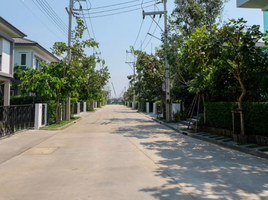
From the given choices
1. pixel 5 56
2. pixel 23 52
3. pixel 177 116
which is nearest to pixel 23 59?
pixel 23 52

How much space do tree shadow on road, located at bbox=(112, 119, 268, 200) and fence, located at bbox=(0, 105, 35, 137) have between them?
7.22 metres

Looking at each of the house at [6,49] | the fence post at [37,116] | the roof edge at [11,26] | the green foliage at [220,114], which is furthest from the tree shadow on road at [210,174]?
the house at [6,49]

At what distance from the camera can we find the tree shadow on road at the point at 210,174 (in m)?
4.91

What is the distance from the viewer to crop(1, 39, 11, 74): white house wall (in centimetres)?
1671

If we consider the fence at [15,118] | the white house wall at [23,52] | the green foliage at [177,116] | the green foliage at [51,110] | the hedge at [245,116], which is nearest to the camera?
the hedge at [245,116]

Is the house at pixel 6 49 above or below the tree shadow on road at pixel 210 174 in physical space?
above

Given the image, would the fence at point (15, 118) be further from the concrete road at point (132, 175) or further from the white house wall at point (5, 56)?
the white house wall at point (5, 56)

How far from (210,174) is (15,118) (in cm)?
1104

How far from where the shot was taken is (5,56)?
1697cm

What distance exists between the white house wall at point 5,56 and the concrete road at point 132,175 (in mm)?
9302

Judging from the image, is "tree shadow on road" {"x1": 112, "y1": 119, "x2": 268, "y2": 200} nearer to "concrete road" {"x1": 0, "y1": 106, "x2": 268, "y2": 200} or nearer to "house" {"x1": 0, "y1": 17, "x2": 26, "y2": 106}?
"concrete road" {"x1": 0, "y1": 106, "x2": 268, "y2": 200}

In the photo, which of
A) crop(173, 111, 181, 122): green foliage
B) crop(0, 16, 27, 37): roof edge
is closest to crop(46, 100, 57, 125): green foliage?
crop(0, 16, 27, 37): roof edge

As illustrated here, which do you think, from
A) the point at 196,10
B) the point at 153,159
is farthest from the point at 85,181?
the point at 196,10

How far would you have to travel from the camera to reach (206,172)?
6.44 metres
